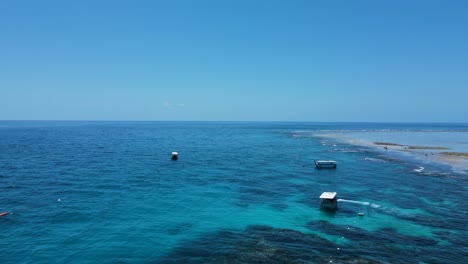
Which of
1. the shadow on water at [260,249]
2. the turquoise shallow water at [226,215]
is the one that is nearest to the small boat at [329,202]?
the turquoise shallow water at [226,215]

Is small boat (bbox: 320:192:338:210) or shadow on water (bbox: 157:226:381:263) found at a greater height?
small boat (bbox: 320:192:338:210)

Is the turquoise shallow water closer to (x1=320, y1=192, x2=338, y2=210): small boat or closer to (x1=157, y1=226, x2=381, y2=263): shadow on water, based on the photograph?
→ (x1=157, y1=226, x2=381, y2=263): shadow on water

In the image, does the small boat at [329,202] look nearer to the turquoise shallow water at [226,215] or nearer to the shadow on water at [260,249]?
the turquoise shallow water at [226,215]

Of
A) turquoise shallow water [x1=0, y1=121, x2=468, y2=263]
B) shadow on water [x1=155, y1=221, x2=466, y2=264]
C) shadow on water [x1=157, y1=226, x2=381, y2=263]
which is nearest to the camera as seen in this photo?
shadow on water [x1=157, y1=226, x2=381, y2=263]

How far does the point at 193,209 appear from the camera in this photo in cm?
3953

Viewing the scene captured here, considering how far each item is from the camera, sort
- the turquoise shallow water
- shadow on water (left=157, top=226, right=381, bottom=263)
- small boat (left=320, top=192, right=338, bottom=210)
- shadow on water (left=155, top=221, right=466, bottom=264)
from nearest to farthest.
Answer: shadow on water (left=157, top=226, right=381, bottom=263) → shadow on water (left=155, top=221, right=466, bottom=264) → the turquoise shallow water → small boat (left=320, top=192, right=338, bottom=210)

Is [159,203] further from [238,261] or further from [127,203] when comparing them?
[238,261]

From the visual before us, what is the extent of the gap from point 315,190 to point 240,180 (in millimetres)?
13451

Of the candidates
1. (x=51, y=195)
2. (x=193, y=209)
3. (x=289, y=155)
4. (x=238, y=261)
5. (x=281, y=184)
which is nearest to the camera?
(x=238, y=261)

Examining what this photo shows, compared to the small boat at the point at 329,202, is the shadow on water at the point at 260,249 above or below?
below

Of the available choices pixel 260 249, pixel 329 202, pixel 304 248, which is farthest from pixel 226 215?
pixel 329 202

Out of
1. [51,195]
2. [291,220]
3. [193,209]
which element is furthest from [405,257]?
[51,195]

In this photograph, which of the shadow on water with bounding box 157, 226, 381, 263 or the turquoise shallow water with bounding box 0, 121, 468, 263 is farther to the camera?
the turquoise shallow water with bounding box 0, 121, 468, 263

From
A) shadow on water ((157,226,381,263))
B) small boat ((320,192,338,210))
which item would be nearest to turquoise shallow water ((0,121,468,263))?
shadow on water ((157,226,381,263))
